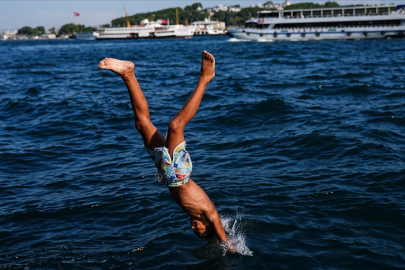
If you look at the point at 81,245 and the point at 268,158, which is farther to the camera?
the point at 268,158

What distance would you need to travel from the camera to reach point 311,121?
11.7m

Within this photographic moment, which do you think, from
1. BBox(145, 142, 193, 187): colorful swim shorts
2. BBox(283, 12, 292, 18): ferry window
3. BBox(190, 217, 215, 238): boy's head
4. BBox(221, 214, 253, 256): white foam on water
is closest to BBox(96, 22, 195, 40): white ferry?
BBox(283, 12, 292, 18): ferry window

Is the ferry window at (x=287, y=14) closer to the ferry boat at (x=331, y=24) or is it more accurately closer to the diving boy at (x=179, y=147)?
the ferry boat at (x=331, y=24)

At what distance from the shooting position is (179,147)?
4.30 meters

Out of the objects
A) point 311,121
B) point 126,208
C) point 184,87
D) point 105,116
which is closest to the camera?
point 126,208

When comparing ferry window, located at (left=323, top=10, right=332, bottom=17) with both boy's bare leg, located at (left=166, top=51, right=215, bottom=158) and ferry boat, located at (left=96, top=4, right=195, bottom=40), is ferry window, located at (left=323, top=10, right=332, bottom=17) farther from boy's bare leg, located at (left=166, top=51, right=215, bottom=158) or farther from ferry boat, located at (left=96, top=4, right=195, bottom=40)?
boy's bare leg, located at (left=166, top=51, right=215, bottom=158)

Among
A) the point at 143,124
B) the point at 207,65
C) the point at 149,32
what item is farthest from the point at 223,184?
the point at 149,32

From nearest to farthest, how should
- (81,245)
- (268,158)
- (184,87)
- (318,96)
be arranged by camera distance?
(81,245) → (268,158) → (318,96) → (184,87)

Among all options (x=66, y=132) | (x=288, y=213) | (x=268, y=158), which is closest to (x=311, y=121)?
(x=268, y=158)

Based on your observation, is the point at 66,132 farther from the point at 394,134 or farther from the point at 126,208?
the point at 394,134

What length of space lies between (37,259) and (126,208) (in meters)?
1.84

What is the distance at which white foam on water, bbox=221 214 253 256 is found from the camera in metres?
5.12

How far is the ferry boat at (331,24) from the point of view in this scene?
201ft

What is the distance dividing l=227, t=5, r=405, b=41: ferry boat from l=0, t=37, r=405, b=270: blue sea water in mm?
51617
